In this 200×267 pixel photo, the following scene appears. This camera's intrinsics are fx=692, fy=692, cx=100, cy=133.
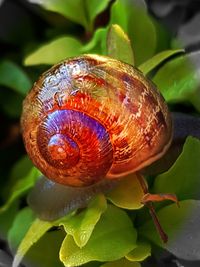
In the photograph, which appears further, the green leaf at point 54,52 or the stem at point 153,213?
the green leaf at point 54,52

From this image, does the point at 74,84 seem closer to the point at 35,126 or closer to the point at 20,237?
the point at 35,126

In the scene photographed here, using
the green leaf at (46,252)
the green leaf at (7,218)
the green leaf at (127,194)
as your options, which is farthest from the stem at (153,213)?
the green leaf at (7,218)

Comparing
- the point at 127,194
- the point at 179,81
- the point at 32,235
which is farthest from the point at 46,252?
the point at 179,81

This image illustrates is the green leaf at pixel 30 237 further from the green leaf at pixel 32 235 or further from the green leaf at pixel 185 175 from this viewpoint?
the green leaf at pixel 185 175

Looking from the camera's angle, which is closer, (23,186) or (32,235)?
(32,235)

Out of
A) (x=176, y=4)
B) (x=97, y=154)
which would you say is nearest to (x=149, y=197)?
(x=97, y=154)

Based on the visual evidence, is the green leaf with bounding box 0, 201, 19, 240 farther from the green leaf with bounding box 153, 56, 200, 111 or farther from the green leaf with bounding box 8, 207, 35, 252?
the green leaf with bounding box 153, 56, 200, 111

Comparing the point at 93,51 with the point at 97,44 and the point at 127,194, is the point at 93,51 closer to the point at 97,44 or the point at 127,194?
the point at 97,44
